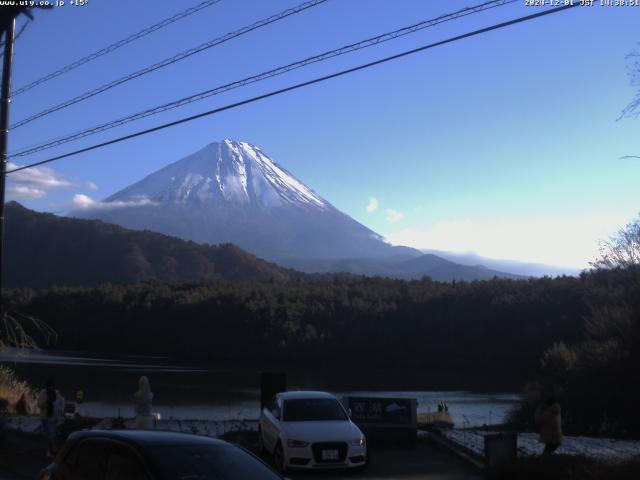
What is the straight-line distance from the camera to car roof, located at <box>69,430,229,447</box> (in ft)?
22.5

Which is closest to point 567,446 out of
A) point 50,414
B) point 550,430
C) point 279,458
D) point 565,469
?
point 550,430

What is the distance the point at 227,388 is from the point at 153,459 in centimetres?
4432

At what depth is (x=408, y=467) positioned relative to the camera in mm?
13703

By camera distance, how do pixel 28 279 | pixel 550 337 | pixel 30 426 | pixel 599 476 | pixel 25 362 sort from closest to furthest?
1. pixel 599 476
2. pixel 30 426
3. pixel 25 362
4. pixel 550 337
5. pixel 28 279

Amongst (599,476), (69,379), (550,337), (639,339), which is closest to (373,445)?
(599,476)

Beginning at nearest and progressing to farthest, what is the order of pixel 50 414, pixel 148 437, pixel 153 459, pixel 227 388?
pixel 153 459
pixel 148 437
pixel 50 414
pixel 227 388

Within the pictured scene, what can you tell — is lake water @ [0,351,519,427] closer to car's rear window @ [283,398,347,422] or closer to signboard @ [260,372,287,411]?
signboard @ [260,372,287,411]

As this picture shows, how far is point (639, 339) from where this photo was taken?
98.3 ft

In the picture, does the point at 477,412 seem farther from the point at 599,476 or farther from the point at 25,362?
the point at 25,362

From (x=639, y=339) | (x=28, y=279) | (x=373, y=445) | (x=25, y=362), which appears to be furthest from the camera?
(x=28, y=279)

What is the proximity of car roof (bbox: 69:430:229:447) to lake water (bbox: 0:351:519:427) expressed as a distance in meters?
21.7

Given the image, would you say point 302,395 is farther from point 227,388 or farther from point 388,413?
point 227,388

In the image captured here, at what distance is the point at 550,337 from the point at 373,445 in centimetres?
6231

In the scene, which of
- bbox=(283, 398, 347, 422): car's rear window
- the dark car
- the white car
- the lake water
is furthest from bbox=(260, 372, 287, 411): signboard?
the lake water
